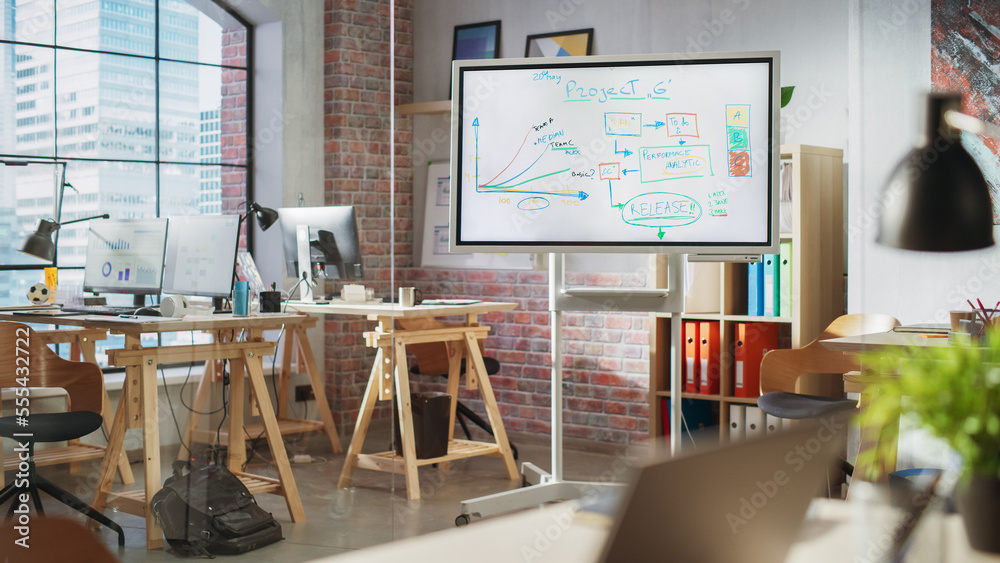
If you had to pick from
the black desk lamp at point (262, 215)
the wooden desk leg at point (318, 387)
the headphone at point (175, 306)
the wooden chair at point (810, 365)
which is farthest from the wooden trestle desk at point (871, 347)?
the headphone at point (175, 306)

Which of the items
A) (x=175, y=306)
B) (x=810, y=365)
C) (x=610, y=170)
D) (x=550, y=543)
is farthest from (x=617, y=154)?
(x=550, y=543)

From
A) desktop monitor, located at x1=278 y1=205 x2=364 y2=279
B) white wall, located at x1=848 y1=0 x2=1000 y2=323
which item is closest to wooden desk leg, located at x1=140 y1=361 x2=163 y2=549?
desktop monitor, located at x1=278 y1=205 x2=364 y2=279

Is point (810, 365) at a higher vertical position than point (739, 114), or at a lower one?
lower

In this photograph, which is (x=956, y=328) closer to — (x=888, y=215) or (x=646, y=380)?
(x=888, y=215)

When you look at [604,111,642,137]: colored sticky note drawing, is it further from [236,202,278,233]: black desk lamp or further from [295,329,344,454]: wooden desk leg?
[295,329,344,454]: wooden desk leg

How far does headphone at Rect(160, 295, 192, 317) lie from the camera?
3.15 meters

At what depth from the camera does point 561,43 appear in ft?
16.0

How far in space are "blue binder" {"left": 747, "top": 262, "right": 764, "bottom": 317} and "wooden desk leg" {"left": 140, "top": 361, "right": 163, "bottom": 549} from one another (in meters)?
2.62

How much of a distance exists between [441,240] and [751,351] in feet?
5.84

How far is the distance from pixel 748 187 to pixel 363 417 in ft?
6.11

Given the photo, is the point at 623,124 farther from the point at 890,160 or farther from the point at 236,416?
the point at 236,416

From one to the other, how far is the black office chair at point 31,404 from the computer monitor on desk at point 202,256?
496 millimetres

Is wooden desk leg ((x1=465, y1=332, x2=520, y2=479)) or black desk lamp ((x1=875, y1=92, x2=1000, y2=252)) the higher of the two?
black desk lamp ((x1=875, y1=92, x2=1000, y2=252))

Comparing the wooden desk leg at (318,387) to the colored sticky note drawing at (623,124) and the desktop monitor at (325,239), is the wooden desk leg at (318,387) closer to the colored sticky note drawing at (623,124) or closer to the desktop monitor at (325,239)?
the desktop monitor at (325,239)
